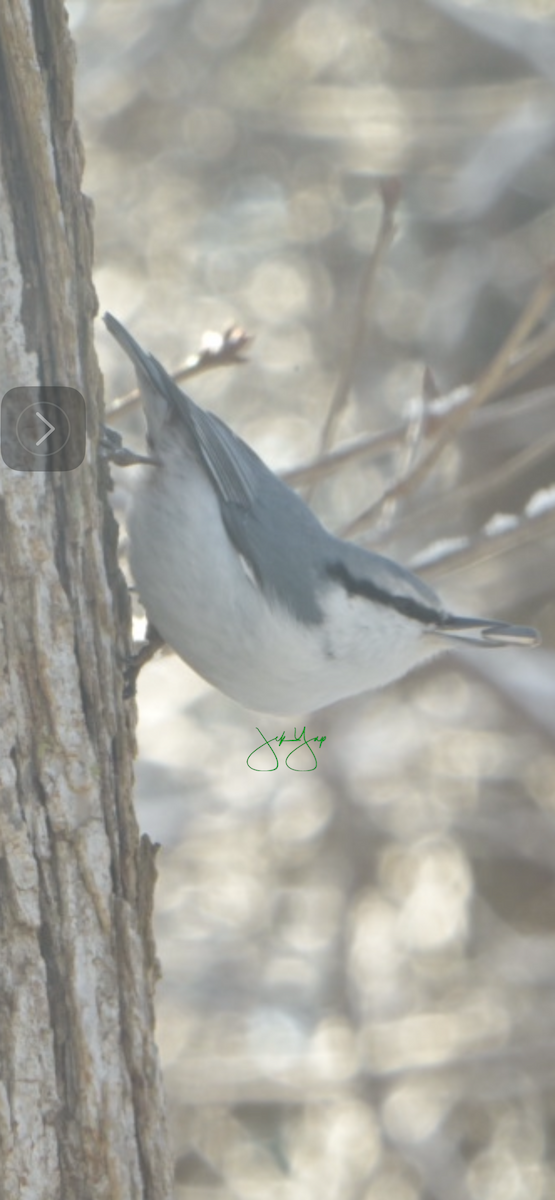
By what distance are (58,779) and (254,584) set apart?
0.66 meters

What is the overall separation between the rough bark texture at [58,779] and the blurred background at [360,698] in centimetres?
234

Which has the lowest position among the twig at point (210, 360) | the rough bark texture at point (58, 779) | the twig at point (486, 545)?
the rough bark texture at point (58, 779)

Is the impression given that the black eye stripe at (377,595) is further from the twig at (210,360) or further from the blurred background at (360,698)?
the blurred background at (360,698)

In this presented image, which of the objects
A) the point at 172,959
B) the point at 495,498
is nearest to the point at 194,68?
the point at 495,498

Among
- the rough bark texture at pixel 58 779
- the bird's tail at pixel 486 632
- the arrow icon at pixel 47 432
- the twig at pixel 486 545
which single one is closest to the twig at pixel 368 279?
the twig at pixel 486 545

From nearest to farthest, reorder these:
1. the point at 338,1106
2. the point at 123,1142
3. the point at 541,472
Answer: the point at 123,1142 < the point at 338,1106 < the point at 541,472

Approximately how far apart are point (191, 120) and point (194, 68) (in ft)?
0.70

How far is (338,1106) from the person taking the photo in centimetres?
521

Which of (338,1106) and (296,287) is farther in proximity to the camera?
(296,287)

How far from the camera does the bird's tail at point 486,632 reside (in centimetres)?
233

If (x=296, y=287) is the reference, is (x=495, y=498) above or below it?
below

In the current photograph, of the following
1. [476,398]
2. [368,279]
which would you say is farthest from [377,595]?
[368,279]

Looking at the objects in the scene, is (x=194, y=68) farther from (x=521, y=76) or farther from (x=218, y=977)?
(x=218, y=977)

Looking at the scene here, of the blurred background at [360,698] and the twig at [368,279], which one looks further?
the blurred background at [360,698]
